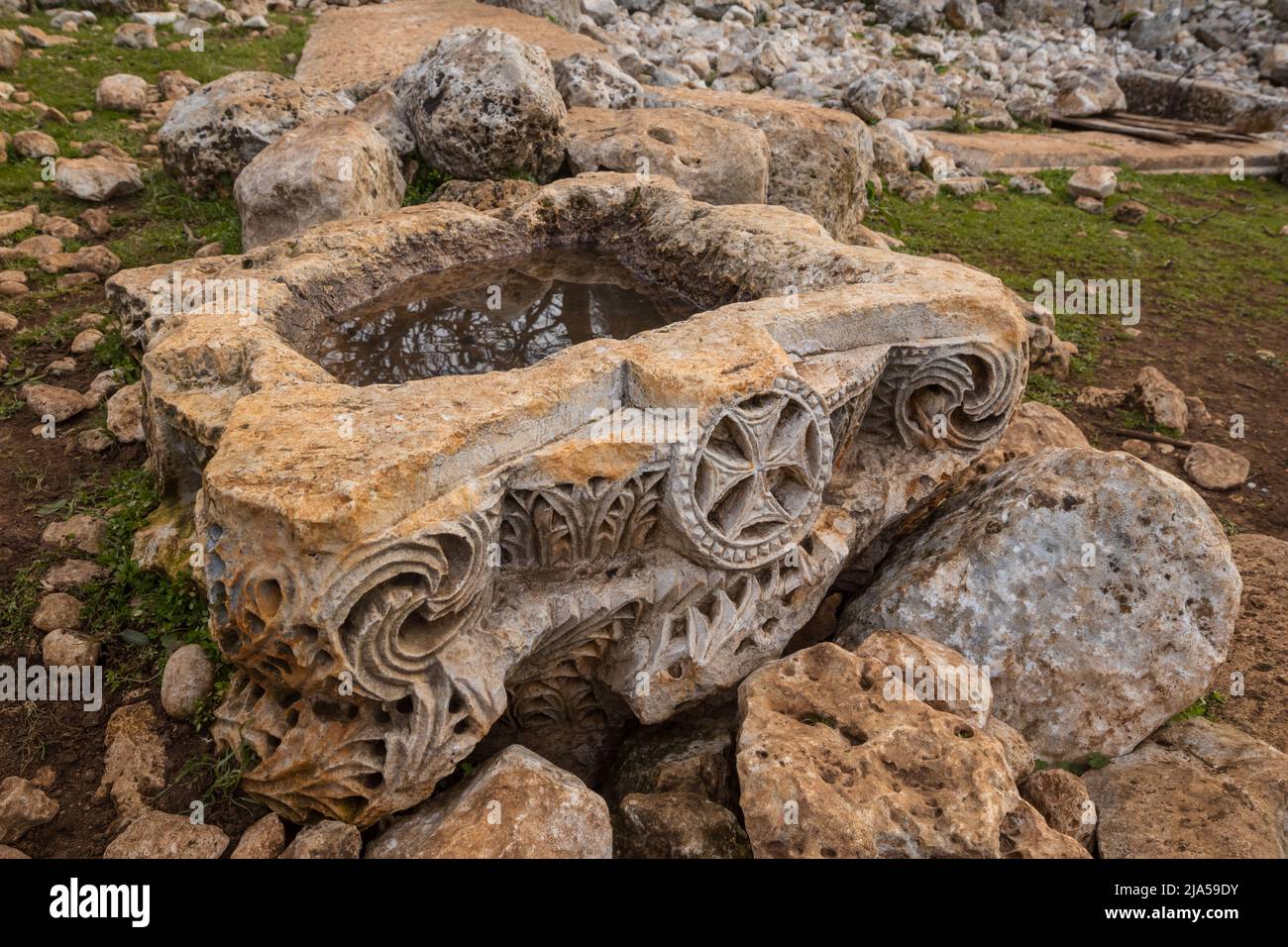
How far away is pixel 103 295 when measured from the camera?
19.6ft

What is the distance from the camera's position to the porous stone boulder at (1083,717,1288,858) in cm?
298

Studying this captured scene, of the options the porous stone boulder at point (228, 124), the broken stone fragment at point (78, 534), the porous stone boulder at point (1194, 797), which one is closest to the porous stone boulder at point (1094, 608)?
the porous stone boulder at point (1194, 797)

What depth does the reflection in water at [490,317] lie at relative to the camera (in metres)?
4.09

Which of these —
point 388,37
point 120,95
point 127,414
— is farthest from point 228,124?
point 388,37

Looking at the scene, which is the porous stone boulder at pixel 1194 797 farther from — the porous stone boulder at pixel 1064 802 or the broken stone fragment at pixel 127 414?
the broken stone fragment at pixel 127 414

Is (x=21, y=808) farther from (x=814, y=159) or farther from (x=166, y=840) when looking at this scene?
(x=814, y=159)

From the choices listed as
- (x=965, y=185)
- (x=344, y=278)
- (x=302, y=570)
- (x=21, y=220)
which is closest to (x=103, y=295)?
(x=21, y=220)

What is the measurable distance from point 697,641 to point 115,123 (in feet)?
26.0

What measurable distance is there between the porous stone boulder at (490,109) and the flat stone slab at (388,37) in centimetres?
187

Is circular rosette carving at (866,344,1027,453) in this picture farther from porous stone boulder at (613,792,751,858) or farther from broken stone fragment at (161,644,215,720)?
broken stone fragment at (161,644,215,720)

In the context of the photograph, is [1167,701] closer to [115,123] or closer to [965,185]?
[965,185]

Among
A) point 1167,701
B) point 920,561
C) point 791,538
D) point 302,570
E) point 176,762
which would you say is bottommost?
point 176,762

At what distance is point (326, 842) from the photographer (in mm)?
2674

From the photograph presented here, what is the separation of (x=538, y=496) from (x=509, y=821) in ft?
3.16
